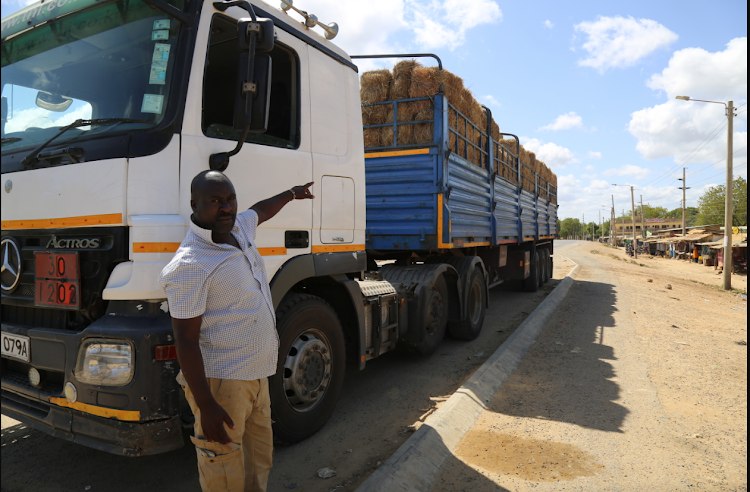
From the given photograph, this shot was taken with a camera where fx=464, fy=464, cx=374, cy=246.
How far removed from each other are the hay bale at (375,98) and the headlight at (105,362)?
4325mm

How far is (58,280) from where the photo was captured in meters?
2.38

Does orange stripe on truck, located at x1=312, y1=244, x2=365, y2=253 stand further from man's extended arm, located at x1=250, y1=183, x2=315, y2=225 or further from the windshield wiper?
the windshield wiper

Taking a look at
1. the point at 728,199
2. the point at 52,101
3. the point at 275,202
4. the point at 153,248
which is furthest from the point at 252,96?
the point at 728,199

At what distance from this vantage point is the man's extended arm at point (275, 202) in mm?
2596

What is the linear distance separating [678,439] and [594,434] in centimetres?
57

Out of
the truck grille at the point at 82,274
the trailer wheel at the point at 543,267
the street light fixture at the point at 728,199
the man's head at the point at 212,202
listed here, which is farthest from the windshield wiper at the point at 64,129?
the street light fixture at the point at 728,199

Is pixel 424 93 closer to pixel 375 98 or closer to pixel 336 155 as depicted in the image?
pixel 375 98

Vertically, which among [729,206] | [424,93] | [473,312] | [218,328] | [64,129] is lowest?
[473,312]

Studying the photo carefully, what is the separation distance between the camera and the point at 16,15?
2.94 meters

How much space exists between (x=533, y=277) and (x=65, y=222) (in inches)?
423

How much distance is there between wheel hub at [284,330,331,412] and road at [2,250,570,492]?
36 centimetres

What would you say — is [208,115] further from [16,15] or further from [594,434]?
[594,434]

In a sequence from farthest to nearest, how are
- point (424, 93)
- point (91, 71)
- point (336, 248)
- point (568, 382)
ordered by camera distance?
point (424, 93) < point (568, 382) < point (336, 248) < point (91, 71)

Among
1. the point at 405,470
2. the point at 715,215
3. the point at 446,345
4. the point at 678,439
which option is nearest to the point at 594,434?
the point at 678,439
